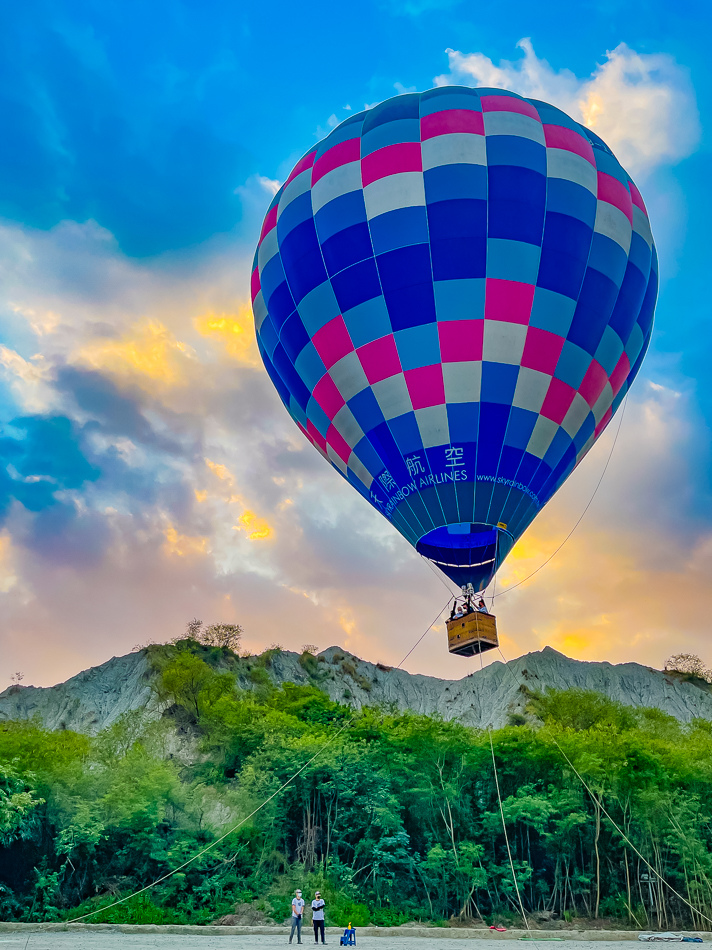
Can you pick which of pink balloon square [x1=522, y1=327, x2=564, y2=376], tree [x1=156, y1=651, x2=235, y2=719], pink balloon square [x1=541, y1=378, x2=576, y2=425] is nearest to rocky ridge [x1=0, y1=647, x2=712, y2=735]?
tree [x1=156, y1=651, x2=235, y2=719]

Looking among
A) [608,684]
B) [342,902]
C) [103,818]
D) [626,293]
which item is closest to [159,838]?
[103,818]

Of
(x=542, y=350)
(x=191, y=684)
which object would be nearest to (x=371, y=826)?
(x=542, y=350)

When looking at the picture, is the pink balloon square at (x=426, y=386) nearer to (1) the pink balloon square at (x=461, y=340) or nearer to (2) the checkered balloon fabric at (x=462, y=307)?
(2) the checkered balloon fabric at (x=462, y=307)

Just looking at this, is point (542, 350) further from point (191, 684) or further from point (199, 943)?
point (191, 684)

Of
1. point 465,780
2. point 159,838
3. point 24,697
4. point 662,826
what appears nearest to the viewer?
point 159,838

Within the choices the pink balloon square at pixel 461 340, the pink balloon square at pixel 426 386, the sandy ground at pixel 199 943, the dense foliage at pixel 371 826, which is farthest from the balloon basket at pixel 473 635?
the dense foliage at pixel 371 826

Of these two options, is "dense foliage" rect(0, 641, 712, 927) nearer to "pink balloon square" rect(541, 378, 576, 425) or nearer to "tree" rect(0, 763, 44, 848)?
"tree" rect(0, 763, 44, 848)

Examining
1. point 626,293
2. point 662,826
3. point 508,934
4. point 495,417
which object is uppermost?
point 626,293

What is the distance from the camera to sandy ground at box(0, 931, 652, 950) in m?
14.0

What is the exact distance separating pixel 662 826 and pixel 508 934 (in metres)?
8.45

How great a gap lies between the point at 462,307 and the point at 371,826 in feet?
62.3

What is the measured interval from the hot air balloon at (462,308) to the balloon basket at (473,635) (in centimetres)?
13

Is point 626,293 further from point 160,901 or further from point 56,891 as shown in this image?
point 56,891

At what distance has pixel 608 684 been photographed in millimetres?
65812
